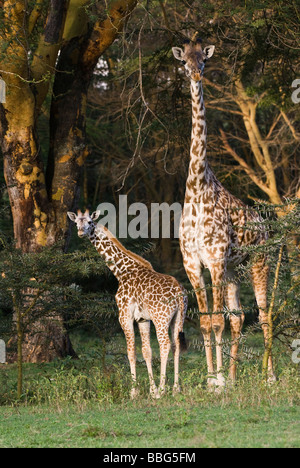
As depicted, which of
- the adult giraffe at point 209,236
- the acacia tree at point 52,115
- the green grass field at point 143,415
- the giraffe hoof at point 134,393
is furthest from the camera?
the acacia tree at point 52,115

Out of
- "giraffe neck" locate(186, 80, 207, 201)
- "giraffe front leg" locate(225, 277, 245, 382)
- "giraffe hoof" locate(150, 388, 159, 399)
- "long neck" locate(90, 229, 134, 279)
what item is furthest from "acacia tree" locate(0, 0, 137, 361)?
"giraffe hoof" locate(150, 388, 159, 399)

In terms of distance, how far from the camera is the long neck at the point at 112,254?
10445 mm

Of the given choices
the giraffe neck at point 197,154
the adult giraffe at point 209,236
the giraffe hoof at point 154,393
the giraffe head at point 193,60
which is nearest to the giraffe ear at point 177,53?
the adult giraffe at point 209,236

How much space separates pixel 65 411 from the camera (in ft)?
26.8

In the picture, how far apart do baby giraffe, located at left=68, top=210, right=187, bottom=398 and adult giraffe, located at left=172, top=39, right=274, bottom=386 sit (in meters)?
0.35

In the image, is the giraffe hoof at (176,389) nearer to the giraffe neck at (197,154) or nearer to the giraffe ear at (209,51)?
the giraffe neck at (197,154)

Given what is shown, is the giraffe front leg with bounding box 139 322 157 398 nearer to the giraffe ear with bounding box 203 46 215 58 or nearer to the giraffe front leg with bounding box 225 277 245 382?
the giraffe front leg with bounding box 225 277 245 382

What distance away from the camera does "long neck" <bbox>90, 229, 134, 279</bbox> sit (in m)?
10.4

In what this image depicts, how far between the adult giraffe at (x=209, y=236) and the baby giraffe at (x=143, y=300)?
35 centimetres

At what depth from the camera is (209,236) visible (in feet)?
32.4

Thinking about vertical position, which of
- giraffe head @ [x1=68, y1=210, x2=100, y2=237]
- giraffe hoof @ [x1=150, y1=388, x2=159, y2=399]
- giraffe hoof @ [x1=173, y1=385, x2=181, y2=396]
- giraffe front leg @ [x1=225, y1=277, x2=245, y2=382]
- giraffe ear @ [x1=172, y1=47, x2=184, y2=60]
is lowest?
giraffe hoof @ [x1=150, y1=388, x2=159, y2=399]

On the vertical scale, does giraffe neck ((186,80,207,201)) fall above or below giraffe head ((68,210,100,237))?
above

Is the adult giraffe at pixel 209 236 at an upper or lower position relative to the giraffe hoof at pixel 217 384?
upper

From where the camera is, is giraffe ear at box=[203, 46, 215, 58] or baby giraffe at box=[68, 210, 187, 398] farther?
giraffe ear at box=[203, 46, 215, 58]
